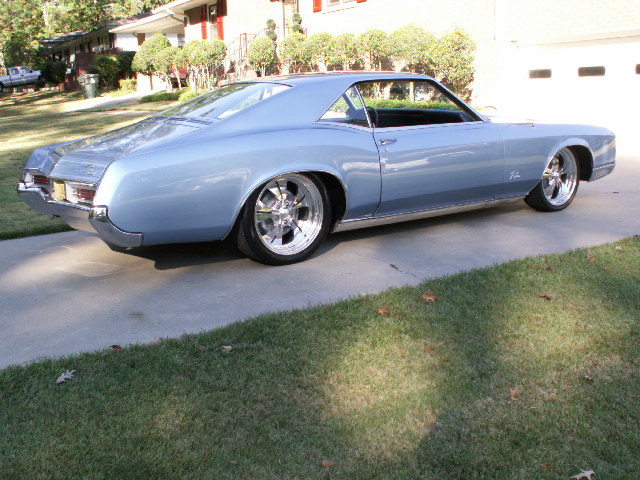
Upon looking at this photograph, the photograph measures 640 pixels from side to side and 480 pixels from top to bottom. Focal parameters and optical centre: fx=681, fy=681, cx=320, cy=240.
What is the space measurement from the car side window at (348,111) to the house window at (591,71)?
35.6 ft

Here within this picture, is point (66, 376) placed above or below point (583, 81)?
below

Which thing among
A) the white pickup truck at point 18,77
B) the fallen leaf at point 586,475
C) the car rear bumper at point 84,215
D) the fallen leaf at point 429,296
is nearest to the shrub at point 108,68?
the white pickup truck at point 18,77

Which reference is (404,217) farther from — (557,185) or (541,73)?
(541,73)

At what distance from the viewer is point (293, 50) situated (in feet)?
72.3

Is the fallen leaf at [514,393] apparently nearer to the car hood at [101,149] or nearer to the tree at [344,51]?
the car hood at [101,149]

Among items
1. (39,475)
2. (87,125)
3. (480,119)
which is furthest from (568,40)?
(39,475)

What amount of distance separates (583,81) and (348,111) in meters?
11.2

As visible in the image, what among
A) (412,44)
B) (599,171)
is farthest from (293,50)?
(599,171)

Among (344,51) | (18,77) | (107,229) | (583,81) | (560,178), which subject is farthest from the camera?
(18,77)

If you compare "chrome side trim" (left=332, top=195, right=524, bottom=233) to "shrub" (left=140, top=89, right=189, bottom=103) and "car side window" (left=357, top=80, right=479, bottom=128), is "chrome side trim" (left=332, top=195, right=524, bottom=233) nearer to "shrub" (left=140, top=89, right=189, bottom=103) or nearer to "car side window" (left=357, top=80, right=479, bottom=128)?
"car side window" (left=357, top=80, right=479, bottom=128)

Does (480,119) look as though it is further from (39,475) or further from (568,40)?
(568,40)

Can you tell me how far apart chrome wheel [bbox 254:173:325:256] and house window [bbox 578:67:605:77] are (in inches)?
451

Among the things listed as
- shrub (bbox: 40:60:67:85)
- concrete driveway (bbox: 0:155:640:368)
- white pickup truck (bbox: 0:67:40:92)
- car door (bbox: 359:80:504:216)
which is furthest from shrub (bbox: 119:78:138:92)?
car door (bbox: 359:80:504:216)

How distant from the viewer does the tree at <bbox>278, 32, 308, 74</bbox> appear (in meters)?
21.9
